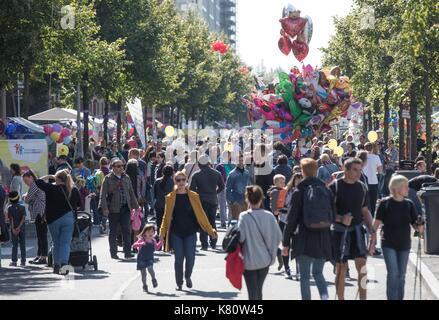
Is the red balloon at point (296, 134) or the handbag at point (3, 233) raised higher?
the red balloon at point (296, 134)

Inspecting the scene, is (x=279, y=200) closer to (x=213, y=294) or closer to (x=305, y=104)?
(x=213, y=294)

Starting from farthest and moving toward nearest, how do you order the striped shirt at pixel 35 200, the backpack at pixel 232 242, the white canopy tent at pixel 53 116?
1. the white canopy tent at pixel 53 116
2. the striped shirt at pixel 35 200
3. the backpack at pixel 232 242

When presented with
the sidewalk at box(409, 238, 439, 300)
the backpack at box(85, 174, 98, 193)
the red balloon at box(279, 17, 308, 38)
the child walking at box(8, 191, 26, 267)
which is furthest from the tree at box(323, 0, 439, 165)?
the child walking at box(8, 191, 26, 267)

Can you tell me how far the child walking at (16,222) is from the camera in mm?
19875

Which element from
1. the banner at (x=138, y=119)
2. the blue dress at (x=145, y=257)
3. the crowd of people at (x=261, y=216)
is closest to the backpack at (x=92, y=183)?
the crowd of people at (x=261, y=216)

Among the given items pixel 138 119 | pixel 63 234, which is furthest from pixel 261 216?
pixel 138 119

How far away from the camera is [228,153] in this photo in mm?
27109

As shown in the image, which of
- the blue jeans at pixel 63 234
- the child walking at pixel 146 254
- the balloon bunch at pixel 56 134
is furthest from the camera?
the balloon bunch at pixel 56 134

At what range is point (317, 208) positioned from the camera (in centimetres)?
1230

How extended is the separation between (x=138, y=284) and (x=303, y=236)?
456 cm

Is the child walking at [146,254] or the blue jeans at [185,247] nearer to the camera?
the child walking at [146,254]

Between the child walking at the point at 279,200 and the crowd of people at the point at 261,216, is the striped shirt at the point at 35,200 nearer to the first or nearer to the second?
the crowd of people at the point at 261,216

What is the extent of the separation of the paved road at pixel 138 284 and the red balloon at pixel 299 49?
34183mm

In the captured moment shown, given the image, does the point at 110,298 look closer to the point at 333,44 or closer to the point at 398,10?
the point at 398,10
